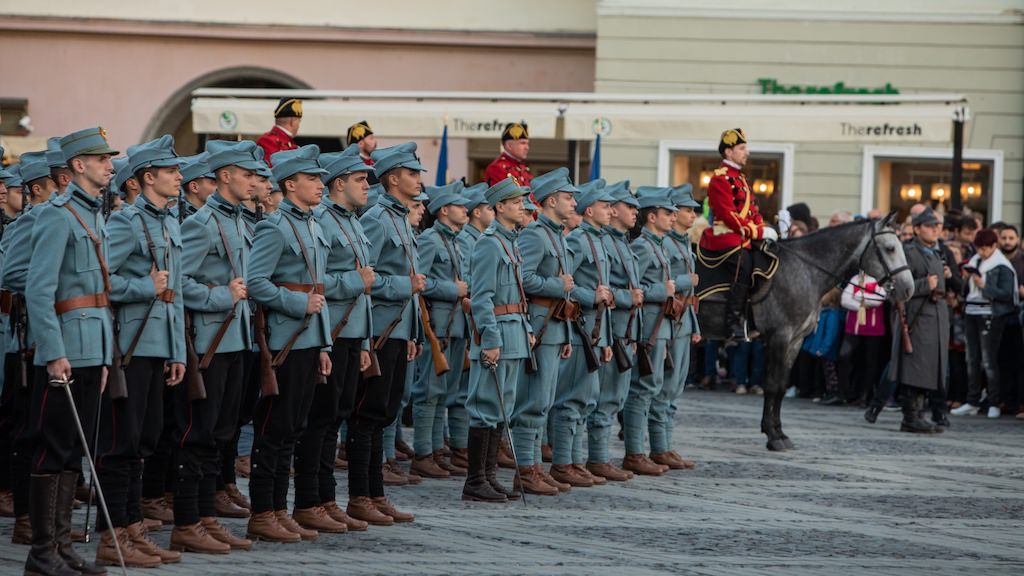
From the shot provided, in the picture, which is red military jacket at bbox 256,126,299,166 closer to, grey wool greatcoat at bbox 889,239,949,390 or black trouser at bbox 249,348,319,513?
black trouser at bbox 249,348,319,513

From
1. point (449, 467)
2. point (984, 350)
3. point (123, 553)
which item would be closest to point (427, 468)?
point (449, 467)

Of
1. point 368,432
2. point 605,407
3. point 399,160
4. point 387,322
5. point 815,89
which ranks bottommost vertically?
point 368,432

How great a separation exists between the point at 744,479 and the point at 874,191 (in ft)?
48.1

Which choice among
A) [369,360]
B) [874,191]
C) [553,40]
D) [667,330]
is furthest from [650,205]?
[553,40]

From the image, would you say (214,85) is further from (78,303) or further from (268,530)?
(78,303)

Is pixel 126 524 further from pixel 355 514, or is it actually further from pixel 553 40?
pixel 553 40

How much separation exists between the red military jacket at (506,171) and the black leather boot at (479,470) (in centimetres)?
457

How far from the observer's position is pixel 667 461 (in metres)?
14.1

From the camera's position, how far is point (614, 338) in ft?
43.2

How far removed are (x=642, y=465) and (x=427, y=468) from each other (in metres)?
1.67

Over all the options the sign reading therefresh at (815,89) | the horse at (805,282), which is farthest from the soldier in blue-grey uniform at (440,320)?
the sign reading therefresh at (815,89)

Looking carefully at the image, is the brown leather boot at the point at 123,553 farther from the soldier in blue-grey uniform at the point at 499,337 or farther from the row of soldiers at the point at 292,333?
the soldier in blue-grey uniform at the point at 499,337

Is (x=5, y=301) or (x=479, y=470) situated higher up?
(x=5, y=301)

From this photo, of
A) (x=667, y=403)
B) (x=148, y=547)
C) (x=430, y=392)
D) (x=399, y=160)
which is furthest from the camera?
(x=667, y=403)
